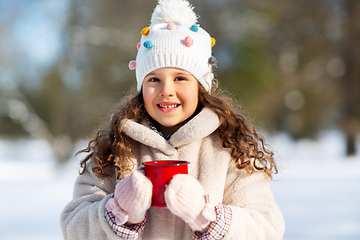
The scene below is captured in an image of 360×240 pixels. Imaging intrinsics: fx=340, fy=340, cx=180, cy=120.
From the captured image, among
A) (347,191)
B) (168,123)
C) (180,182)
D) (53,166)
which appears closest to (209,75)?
(168,123)

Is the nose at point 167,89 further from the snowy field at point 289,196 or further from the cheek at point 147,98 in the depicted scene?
the snowy field at point 289,196

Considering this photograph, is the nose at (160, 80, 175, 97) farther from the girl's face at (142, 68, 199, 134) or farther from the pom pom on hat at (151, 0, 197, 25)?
the pom pom on hat at (151, 0, 197, 25)

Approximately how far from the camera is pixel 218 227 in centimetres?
124

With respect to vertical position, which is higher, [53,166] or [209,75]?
[53,166]

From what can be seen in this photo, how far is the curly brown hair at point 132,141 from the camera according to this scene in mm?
1560

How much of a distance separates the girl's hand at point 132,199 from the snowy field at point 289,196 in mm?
884

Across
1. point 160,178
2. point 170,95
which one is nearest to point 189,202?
point 160,178

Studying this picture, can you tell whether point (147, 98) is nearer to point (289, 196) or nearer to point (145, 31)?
point (145, 31)

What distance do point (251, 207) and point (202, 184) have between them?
0.24 meters

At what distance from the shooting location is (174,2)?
1749 mm

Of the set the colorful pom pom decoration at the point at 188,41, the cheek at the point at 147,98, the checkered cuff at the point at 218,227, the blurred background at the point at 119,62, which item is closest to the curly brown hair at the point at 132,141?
the cheek at the point at 147,98

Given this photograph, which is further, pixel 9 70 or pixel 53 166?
pixel 9 70

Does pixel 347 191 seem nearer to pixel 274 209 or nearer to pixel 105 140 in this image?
pixel 274 209

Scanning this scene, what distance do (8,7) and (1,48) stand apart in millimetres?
1106
